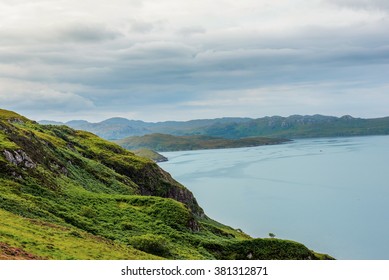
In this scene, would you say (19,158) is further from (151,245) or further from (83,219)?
(151,245)

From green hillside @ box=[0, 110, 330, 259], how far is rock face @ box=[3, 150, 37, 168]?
15 centimetres

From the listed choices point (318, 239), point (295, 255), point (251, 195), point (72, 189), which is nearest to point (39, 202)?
point (72, 189)

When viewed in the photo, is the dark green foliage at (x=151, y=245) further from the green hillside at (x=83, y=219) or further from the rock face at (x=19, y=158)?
the rock face at (x=19, y=158)

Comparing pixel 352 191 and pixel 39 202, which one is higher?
pixel 39 202

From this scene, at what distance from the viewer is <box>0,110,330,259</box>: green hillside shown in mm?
34000

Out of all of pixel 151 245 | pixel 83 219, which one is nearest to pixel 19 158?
pixel 83 219

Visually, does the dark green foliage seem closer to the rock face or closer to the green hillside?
the green hillside

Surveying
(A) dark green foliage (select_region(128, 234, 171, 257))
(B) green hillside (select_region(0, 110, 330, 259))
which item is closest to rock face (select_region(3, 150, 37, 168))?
(B) green hillside (select_region(0, 110, 330, 259))

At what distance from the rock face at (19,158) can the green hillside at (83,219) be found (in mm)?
153

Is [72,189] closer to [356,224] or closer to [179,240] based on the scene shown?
[179,240]
